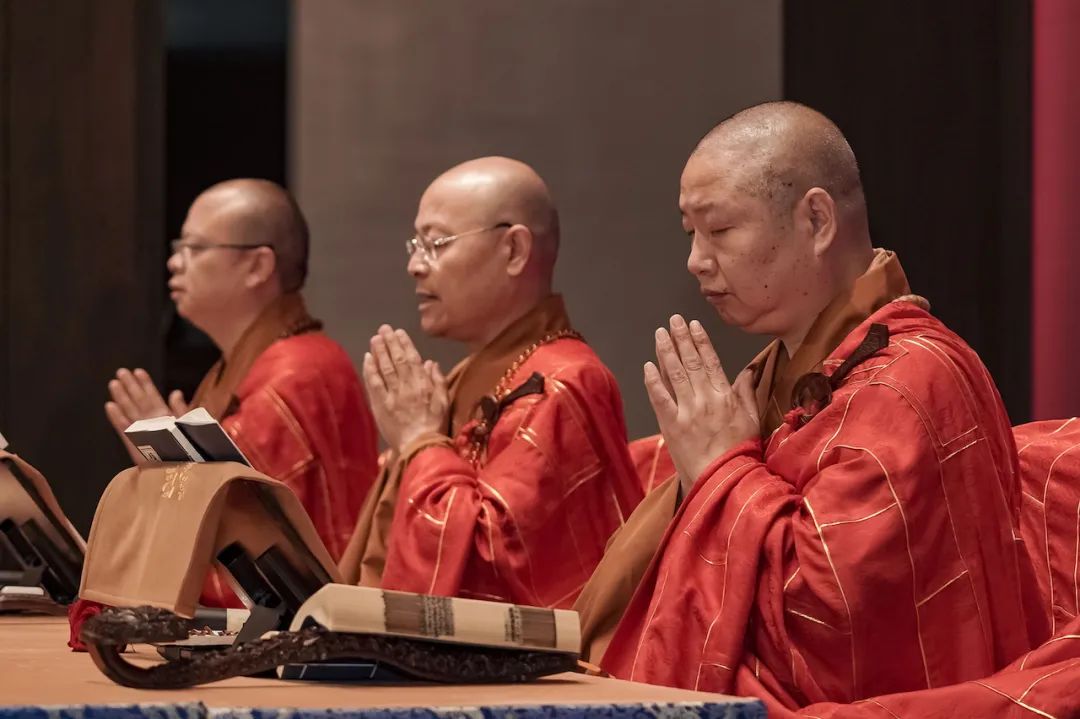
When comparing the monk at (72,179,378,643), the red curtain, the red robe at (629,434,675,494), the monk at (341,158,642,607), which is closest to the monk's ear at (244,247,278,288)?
the monk at (72,179,378,643)

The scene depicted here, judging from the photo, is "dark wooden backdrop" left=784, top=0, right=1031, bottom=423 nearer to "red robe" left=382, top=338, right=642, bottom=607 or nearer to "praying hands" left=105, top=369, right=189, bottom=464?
Result: "red robe" left=382, top=338, right=642, bottom=607

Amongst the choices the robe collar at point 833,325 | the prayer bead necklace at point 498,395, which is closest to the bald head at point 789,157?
the robe collar at point 833,325

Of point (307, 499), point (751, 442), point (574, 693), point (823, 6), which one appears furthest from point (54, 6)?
point (574, 693)

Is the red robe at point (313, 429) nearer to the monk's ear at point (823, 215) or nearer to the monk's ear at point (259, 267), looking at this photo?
the monk's ear at point (259, 267)

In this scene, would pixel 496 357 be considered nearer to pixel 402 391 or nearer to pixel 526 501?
pixel 402 391

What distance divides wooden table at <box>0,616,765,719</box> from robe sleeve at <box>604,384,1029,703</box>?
573 mm

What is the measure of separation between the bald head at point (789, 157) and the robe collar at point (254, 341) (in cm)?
223

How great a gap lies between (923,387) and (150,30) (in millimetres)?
3704

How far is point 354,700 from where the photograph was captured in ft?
6.34

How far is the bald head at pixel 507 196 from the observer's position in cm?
436

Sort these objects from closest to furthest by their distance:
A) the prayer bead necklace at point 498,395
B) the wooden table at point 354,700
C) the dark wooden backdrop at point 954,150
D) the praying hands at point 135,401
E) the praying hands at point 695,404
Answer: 1. the wooden table at point 354,700
2. the praying hands at point 695,404
3. the prayer bead necklace at point 498,395
4. the dark wooden backdrop at point 954,150
5. the praying hands at point 135,401

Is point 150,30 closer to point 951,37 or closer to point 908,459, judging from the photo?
point 951,37

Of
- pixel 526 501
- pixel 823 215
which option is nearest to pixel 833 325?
pixel 823 215

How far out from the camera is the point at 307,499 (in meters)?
4.84
